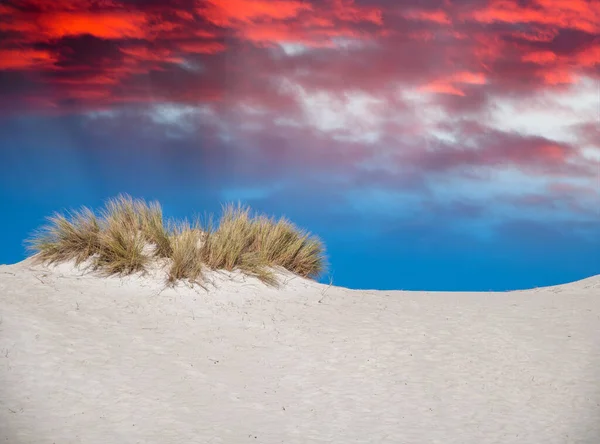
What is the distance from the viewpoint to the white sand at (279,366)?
655 cm

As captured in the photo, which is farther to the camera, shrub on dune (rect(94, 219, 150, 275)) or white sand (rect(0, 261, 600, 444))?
shrub on dune (rect(94, 219, 150, 275))

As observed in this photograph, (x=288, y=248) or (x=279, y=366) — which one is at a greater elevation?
(x=288, y=248)

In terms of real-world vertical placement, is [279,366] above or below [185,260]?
below

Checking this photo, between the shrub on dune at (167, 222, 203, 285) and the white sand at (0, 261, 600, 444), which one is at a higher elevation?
the shrub on dune at (167, 222, 203, 285)

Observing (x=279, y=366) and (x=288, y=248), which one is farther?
(x=288, y=248)

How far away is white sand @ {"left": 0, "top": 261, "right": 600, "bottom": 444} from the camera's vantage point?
6551 millimetres

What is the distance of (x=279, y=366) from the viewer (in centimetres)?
802

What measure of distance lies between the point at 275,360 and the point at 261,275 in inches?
108

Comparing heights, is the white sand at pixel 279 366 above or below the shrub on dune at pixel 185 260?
below

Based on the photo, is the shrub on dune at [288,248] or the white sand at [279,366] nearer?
the white sand at [279,366]

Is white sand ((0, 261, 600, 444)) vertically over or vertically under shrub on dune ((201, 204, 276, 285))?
under

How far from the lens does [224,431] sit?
252 inches

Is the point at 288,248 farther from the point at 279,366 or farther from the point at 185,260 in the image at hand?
the point at 279,366

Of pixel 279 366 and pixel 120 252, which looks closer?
pixel 279 366
